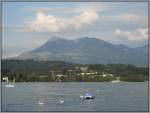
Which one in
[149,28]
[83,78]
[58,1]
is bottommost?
[83,78]

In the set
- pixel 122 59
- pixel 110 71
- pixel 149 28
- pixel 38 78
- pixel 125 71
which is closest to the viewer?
pixel 149 28

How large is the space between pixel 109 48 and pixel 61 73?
4.67 m

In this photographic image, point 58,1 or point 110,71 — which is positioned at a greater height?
point 58,1

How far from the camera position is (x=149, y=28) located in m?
4.71

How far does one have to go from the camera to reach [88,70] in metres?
13.3

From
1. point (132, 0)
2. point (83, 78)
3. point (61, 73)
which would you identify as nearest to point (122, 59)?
point (83, 78)

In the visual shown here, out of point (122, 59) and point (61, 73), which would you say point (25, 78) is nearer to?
point (61, 73)

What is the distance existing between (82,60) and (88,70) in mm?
3259

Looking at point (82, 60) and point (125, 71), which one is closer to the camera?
point (125, 71)

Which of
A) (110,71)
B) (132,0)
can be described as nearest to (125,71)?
(110,71)

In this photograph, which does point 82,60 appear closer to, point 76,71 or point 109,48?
point 109,48

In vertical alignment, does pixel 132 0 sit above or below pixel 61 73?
above

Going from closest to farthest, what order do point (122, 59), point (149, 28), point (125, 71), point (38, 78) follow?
1. point (149, 28)
2. point (125, 71)
3. point (38, 78)
4. point (122, 59)

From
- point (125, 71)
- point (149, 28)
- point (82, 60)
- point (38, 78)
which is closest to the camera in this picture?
point (149, 28)
